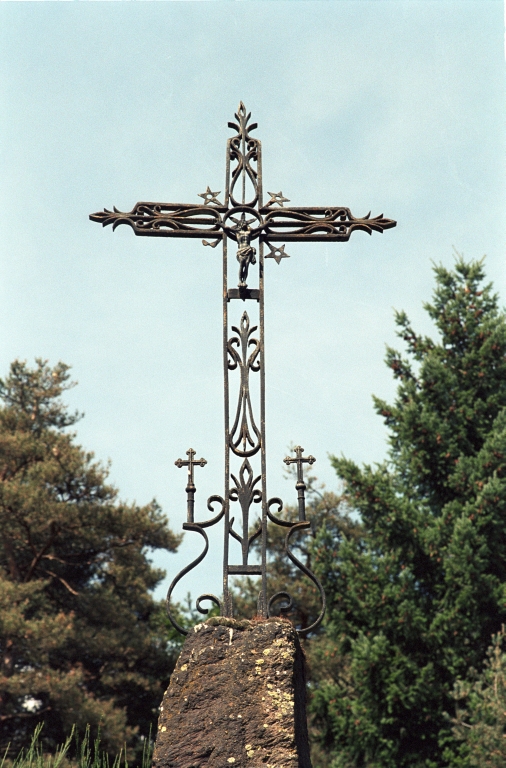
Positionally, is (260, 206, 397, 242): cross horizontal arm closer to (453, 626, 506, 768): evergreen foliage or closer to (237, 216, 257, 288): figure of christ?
(237, 216, 257, 288): figure of christ

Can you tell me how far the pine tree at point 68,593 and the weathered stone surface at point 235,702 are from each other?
1181cm

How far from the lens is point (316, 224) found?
470cm

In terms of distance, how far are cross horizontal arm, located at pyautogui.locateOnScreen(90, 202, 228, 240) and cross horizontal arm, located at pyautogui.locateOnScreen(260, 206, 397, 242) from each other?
0.90 ft

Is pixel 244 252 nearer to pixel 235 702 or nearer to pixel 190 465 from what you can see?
pixel 190 465

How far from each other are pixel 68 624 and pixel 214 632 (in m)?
13.0

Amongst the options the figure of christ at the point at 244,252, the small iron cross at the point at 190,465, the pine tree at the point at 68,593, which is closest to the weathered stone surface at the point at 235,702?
the small iron cross at the point at 190,465

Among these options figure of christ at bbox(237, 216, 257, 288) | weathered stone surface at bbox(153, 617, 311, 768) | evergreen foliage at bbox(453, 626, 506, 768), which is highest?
figure of christ at bbox(237, 216, 257, 288)

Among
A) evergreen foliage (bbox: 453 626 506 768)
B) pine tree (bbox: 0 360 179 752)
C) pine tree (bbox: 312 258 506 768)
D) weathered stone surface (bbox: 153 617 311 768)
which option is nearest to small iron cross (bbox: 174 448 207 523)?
weathered stone surface (bbox: 153 617 311 768)

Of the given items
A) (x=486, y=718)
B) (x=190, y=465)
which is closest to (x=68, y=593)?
(x=486, y=718)

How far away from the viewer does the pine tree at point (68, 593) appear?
49.7 feet

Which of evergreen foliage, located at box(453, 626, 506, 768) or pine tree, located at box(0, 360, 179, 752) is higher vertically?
pine tree, located at box(0, 360, 179, 752)

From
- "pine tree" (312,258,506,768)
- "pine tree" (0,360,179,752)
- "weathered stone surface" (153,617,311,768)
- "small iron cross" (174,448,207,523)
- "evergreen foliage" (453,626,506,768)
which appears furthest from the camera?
"pine tree" (0,360,179,752)

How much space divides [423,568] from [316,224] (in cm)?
879

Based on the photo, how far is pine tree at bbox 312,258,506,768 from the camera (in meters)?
11.6
